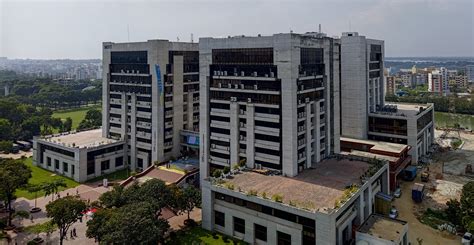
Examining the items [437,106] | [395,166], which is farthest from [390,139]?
[437,106]

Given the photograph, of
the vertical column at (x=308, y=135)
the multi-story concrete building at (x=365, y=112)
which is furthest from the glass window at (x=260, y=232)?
the multi-story concrete building at (x=365, y=112)

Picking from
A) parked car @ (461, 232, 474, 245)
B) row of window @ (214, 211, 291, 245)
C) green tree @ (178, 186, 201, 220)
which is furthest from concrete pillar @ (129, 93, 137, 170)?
parked car @ (461, 232, 474, 245)

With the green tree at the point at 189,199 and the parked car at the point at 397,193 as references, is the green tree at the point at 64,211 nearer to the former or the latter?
the green tree at the point at 189,199

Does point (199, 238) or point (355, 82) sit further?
point (355, 82)

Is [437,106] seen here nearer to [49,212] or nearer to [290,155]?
[290,155]

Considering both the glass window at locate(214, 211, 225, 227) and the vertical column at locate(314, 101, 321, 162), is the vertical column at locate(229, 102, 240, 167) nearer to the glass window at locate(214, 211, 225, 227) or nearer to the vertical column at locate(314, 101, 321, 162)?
the glass window at locate(214, 211, 225, 227)

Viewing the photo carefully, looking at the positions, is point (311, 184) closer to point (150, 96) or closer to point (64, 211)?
point (64, 211)

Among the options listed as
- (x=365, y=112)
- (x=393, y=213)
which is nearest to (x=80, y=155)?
(x=393, y=213)
